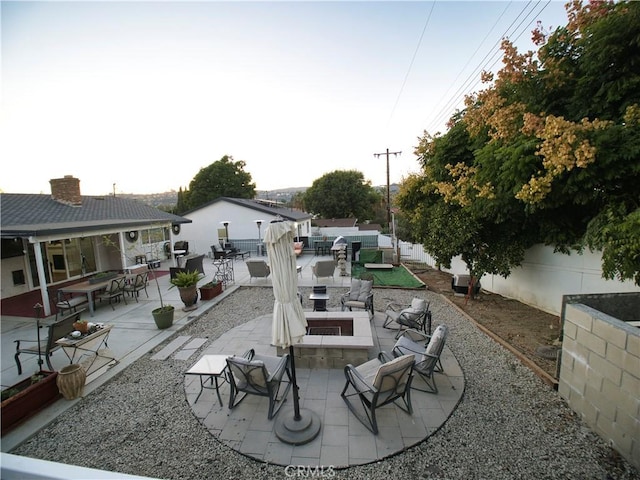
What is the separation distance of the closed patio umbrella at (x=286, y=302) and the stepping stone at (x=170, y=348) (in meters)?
3.38

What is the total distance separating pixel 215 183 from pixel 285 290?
44.6 meters

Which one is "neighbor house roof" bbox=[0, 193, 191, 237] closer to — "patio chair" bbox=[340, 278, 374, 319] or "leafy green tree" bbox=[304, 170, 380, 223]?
"patio chair" bbox=[340, 278, 374, 319]

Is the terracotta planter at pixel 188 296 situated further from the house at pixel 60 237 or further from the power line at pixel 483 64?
the power line at pixel 483 64

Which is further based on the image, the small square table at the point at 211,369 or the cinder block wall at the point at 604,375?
the small square table at the point at 211,369

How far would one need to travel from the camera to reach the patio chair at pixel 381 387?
359 centimetres

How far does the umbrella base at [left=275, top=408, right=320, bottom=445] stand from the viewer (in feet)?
11.6

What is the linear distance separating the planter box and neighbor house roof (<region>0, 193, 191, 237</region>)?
5.51 meters

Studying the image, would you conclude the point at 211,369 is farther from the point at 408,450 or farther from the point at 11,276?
the point at 11,276

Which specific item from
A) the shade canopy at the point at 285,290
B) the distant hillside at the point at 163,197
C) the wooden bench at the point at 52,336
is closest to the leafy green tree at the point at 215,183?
the distant hillside at the point at 163,197

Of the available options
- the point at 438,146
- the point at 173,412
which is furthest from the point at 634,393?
the point at 438,146

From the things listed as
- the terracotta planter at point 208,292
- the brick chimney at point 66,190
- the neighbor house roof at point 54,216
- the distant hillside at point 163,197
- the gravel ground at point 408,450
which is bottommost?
the gravel ground at point 408,450

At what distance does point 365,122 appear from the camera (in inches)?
589

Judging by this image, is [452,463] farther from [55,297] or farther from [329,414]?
[55,297]

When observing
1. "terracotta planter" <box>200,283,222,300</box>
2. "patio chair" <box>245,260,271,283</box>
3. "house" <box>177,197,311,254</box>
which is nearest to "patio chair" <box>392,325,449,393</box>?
"terracotta planter" <box>200,283,222,300</box>
